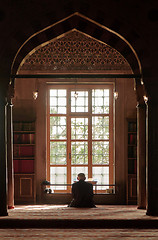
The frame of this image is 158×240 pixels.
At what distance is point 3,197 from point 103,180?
18.2ft

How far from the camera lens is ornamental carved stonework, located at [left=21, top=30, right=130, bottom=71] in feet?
33.9

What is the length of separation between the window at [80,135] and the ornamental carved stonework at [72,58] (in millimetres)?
713

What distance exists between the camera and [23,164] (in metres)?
10.3

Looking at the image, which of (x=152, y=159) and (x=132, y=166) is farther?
(x=132, y=166)

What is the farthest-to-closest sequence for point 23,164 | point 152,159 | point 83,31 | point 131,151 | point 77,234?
point 131,151 < point 23,164 < point 83,31 < point 152,159 < point 77,234

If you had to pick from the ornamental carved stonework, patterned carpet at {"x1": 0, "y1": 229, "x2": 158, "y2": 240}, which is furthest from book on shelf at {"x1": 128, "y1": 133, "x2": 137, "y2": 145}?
patterned carpet at {"x1": 0, "y1": 229, "x2": 158, "y2": 240}

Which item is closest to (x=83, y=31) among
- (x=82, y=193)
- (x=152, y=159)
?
(x=152, y=159)

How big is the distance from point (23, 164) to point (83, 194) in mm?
3599

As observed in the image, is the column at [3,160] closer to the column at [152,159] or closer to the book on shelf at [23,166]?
the column at [152,159]

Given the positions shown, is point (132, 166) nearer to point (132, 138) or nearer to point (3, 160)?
point (132, 138)

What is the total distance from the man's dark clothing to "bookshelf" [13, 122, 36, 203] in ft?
11.1

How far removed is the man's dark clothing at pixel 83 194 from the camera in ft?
23.2

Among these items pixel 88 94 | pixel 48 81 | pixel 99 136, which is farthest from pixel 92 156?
pixel 48 81

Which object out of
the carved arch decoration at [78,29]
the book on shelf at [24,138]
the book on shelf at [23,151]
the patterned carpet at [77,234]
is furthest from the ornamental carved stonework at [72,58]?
the patterned carpet at [77,234]
